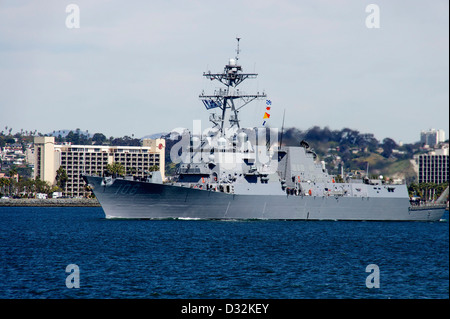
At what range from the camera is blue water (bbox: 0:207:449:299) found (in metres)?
20.3

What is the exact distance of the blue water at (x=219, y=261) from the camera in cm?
2034

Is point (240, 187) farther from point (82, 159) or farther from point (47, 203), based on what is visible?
point (82, 159)

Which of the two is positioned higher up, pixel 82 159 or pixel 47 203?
pixel 82 159

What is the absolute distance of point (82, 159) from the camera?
12812cm

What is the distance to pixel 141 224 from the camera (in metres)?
42.2

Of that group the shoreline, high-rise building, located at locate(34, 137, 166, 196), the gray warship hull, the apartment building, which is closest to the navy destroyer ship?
the gray warship hull

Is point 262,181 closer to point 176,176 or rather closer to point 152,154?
point 176,176

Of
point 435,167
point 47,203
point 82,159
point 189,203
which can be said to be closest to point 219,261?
point 189,203

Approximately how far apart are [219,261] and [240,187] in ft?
60.8

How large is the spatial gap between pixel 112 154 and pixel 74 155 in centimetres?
763

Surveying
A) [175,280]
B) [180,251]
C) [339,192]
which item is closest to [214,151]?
[339,192]

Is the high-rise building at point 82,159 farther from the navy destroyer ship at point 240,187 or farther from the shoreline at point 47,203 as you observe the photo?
the navy destroyer ship at point 240,187

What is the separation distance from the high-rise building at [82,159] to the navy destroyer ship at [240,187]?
7713 centimetres

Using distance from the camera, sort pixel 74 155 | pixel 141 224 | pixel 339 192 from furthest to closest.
A: 1. pixel 74 155
2. pixel 339 192
3. pixel 141 224
